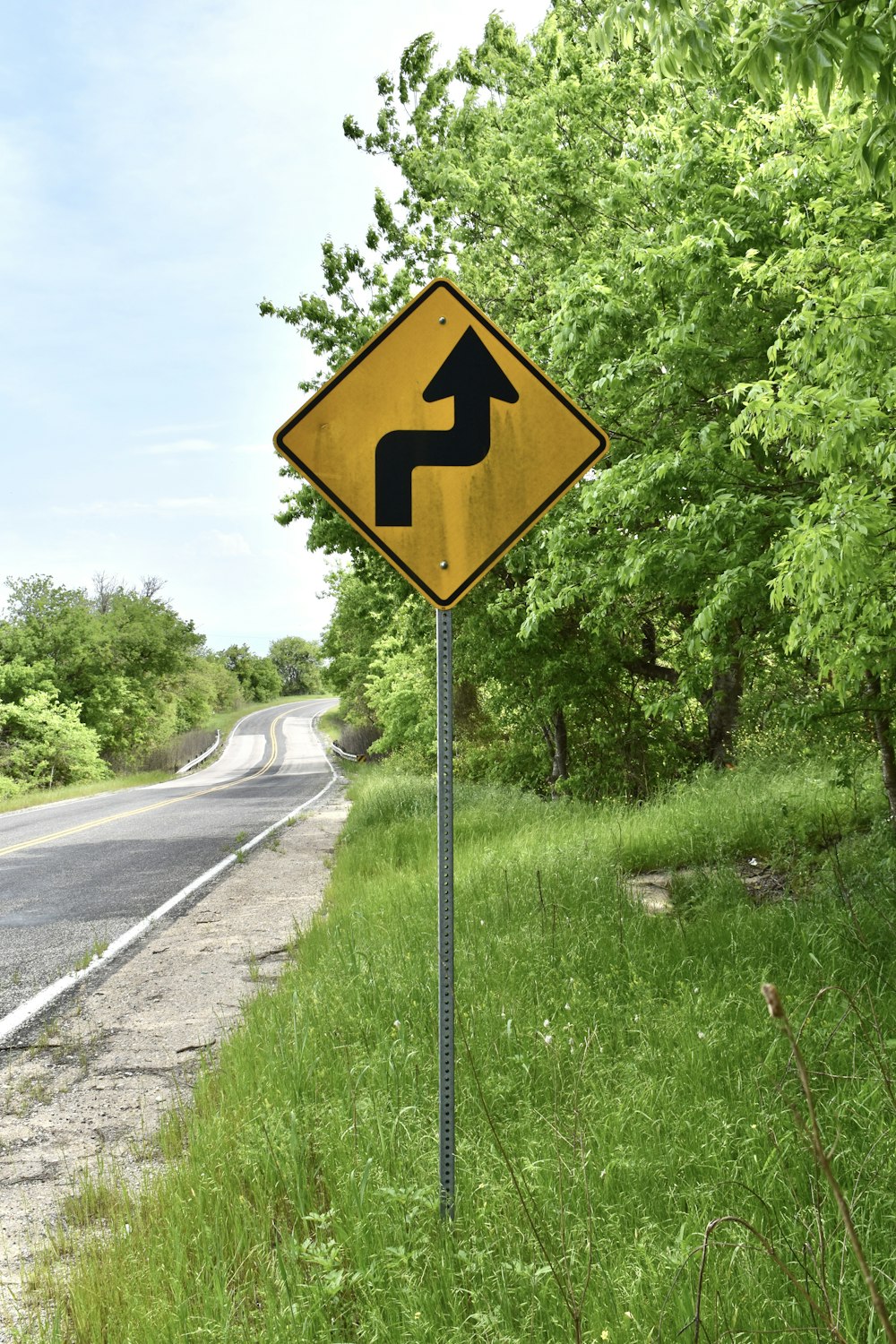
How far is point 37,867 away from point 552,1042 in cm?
997

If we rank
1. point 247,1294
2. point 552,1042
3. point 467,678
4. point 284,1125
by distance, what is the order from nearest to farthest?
point 247,1294 → point 284,1125 → point 552,1042 → point 467,678

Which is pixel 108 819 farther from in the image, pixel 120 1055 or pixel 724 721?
pixel 120 1055

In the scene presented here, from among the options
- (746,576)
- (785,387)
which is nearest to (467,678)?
(746,576)

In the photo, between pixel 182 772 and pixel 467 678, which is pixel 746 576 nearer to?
pixel 467 678

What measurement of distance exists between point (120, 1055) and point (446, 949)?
3.24 meters

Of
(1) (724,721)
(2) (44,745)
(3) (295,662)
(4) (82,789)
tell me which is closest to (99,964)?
(1) (724,721)

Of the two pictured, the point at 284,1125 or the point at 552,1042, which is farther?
the point at 552,1042

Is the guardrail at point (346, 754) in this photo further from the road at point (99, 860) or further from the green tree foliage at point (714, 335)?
the green tree foliage at point (714, 335)

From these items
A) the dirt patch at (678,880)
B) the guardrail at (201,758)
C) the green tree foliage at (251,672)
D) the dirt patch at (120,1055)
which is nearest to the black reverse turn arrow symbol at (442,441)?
Answer: the dirt patch at (120,1055)

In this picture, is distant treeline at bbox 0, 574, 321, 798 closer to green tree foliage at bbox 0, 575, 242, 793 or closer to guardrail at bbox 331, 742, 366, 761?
green tree foliage at bbox 0, 575, 242, 793

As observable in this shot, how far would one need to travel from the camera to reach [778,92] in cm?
575

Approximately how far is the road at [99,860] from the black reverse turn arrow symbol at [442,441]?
4.79 m

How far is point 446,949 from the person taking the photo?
9.48ft

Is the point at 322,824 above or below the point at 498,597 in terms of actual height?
below
